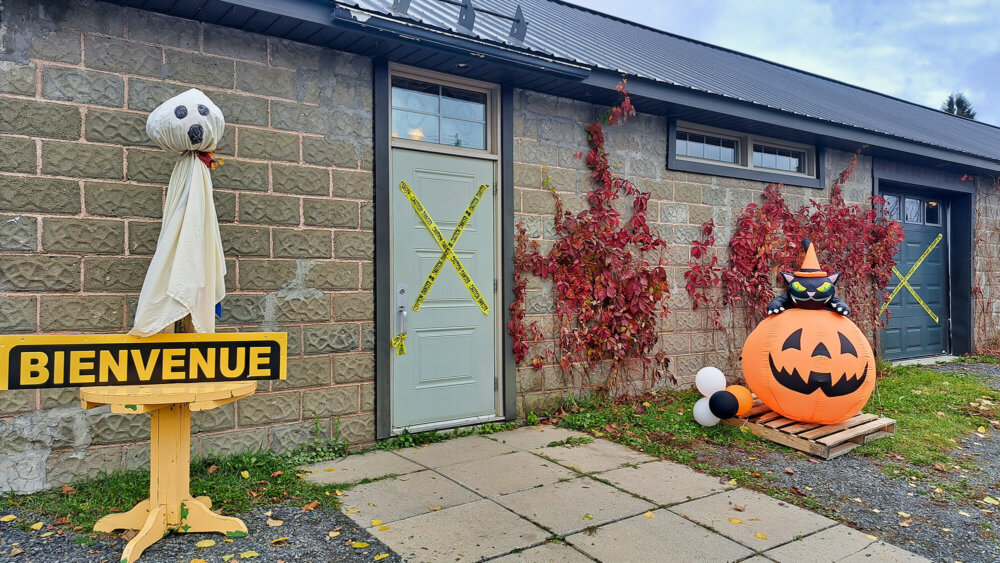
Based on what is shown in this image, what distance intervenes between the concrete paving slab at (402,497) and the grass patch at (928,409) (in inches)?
126

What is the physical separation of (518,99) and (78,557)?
175 inches

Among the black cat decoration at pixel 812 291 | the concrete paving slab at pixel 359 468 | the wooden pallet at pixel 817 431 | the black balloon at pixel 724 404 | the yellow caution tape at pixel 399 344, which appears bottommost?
the concrete paving slab at pixel 359 468

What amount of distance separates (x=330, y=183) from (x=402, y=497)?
88.5 inches

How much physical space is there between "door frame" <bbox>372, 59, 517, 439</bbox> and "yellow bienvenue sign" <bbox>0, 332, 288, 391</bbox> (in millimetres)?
1754

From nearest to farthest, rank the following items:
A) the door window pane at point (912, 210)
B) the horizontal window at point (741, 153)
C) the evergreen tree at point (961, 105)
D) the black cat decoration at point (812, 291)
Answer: the black cat decoration at point (812, 291)
the horizontal window at point (741, 153)
the door window pane at point (912, 210)
the evergreen tree at point (961, 105)

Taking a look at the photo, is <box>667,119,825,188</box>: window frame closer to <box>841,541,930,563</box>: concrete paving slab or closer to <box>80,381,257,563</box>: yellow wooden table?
<box>841,541,930,563</box>: concrete paving slab

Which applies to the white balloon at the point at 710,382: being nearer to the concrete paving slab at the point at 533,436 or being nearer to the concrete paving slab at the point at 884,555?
the concrete paving slab at the point at 533,436

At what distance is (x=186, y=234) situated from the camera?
3176mm

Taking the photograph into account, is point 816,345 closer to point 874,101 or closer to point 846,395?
point 846,395

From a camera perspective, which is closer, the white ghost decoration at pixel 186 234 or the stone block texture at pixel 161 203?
the white ghost decoration at pixel 186 234

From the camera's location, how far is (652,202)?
6.52m

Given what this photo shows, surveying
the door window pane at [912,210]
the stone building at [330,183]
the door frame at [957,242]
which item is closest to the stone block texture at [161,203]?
the stone building at [330,183]

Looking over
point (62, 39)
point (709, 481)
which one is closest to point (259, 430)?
point (62, 39)

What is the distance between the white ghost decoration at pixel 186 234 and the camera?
3.10 m
